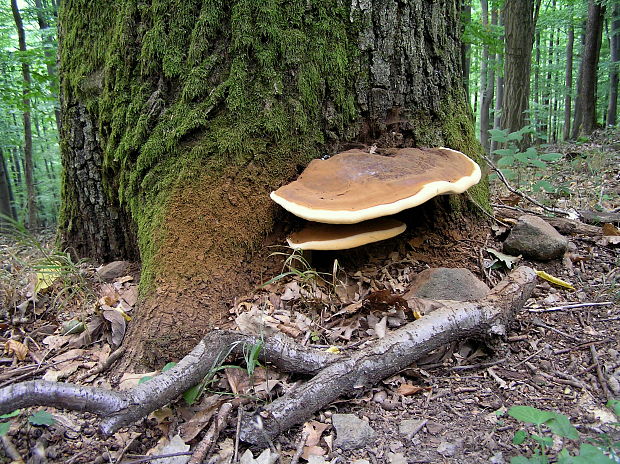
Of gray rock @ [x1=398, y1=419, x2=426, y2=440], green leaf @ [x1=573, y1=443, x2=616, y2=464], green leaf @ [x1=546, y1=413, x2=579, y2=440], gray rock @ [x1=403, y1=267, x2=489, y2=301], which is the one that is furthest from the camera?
gray rock @ [x1=403, y1=267, x2=489, y2=301]

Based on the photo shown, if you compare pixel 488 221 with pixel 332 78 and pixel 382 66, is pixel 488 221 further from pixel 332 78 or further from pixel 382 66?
pixel 332 78

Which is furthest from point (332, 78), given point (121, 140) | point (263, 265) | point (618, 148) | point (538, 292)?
Answer: point (618, 148)

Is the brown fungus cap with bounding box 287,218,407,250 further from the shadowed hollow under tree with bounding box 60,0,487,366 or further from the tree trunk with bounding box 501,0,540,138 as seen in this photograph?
the tree trunk with bounding box 501,0,540,138

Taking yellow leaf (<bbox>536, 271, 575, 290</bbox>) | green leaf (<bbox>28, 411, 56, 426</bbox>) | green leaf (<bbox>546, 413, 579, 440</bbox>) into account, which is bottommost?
green leaf (<bbox>28, 411, 56, 426</bbox>)

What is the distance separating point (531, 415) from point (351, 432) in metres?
0.69

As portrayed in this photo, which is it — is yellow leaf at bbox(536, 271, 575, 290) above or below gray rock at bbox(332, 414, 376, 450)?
above

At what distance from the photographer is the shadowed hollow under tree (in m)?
2.56

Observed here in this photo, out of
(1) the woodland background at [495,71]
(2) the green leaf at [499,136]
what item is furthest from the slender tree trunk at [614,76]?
(2) the green leaf at [499,136]

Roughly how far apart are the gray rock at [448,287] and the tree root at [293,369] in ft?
0.53

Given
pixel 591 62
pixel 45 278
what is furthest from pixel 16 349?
pixel 591 62

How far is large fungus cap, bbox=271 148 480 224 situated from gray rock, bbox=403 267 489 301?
0.52 meters

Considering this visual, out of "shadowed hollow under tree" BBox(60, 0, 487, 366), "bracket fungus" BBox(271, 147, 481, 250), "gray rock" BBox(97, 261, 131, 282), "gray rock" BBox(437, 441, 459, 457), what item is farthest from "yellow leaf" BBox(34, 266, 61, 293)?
"gray rock" BBox(437, 441, 459, 457)

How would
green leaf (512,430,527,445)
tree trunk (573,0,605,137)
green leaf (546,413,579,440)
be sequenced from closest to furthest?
green leaf (546,413,579,440)
green leaf (512,430,527,445)
tree trunk (573,0,605,137)

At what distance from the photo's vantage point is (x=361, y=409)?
180 centimetres
